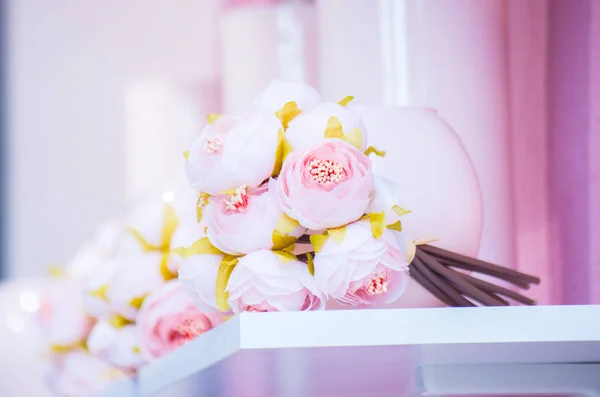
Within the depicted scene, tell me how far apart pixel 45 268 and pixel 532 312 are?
152cm

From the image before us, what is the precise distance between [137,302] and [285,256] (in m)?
0.29

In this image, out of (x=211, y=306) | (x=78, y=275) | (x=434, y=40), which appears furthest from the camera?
(x=78, y=275)

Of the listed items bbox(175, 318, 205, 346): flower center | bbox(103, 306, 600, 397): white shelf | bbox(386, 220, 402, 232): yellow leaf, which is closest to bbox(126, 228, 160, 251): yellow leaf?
Result: bbox(175, 318, 205, 346): flower center

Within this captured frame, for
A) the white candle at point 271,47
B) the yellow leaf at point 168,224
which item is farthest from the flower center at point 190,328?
the white candle at point 271,47

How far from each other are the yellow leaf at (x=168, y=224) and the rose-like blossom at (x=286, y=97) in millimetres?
219

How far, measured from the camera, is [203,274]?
55 cm

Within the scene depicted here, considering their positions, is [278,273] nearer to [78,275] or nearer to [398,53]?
[398,53]

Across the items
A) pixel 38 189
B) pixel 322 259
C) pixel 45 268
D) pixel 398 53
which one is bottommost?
pixel 45 268

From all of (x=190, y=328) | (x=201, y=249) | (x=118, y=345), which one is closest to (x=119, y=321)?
(x=118, y=345)

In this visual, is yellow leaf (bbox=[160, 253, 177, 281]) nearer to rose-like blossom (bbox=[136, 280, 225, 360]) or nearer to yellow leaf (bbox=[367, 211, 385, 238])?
rose-like blossom (bbox=[136, 280, 225, 360])

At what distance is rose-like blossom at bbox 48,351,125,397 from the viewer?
36.2 inches

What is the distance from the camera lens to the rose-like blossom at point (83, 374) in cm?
92

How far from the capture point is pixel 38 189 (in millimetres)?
1890

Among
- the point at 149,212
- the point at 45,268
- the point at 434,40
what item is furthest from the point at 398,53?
the point at 45,268
